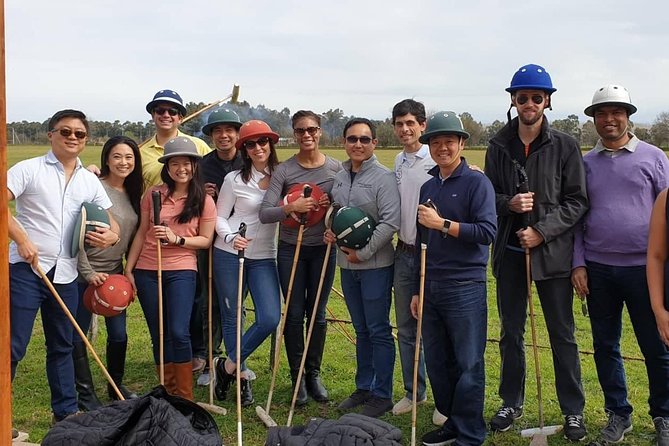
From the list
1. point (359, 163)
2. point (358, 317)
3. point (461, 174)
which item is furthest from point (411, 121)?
point (358, 317)

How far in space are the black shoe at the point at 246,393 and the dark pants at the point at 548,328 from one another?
2374 mm

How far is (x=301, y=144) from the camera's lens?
6.24 meters

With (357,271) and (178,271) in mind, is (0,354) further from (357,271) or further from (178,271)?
(357,271)

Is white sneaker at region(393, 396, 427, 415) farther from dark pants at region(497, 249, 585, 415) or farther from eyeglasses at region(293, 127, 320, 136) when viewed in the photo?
eyeglasses at region(293, 127, 320, 136)

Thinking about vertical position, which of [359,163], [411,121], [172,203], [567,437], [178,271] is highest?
[411,121]

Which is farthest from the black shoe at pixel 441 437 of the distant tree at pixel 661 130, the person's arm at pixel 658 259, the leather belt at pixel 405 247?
the distant tree at pixel 661 130

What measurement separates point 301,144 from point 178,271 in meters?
1.58

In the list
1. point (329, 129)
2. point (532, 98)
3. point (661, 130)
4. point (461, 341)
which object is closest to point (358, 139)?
point (532, 98)

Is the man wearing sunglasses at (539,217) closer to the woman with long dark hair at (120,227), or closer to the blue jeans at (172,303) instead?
the blue jeans at (172,303)

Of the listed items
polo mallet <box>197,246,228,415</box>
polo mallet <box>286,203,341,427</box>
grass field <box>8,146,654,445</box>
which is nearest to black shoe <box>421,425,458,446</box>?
grass field <box>8,146,654,445</box>

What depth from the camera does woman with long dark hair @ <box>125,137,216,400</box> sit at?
6062mm

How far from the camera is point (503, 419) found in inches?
234

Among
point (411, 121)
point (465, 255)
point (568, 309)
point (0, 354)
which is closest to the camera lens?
point (0, 354)

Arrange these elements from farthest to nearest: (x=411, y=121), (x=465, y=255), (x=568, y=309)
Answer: (x=411, y=121) < (x=568, y=309) < (x=465, y=255)
